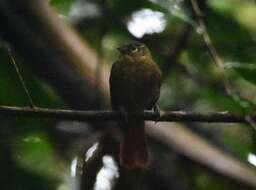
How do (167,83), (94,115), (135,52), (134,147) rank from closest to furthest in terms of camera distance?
(94,115) < (134,147) < (135,52) < (167,83)

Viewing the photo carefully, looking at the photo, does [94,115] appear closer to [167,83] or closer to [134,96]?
[134,96]

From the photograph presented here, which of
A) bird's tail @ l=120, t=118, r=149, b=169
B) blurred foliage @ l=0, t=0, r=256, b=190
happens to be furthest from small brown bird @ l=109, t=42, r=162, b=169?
blurred foliage @ l=0, t=0, r=256, b=190

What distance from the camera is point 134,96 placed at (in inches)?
162

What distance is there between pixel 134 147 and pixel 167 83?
1.74 meters

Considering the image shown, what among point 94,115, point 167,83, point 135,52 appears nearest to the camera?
point 94,115

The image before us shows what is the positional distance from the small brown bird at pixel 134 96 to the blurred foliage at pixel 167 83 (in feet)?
0.84

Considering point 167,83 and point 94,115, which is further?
point 167,83

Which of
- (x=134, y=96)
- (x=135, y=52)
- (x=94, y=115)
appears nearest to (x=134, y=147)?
(x=134, y=96)

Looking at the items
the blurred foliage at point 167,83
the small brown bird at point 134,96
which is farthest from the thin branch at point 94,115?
the small brown bird at point 134,96

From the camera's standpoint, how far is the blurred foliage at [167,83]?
3150 mm

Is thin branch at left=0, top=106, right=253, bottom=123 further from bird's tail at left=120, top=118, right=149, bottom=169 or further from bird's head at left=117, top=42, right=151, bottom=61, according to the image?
→ bird's head at left=117, top=42, right=151, bottom=61

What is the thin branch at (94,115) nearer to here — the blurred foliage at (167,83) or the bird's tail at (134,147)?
the blurred foliage at (167,83)

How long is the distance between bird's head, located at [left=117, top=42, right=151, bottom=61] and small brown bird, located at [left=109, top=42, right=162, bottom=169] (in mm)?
30

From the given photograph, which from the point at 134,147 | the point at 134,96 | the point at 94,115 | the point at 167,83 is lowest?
the point at 167,83
